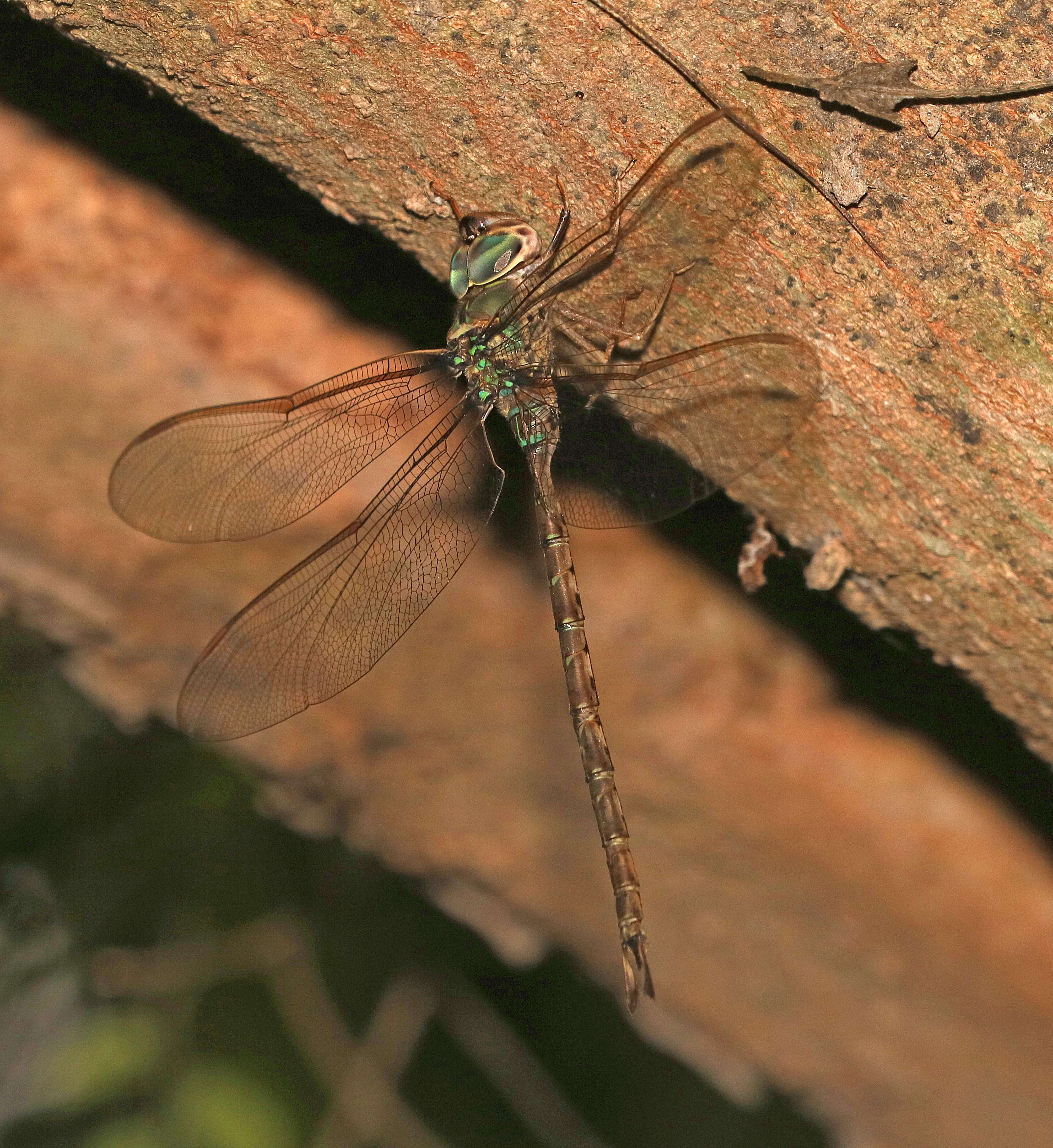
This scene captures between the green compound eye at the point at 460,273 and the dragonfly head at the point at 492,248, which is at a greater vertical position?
the dragonfly head at the point at 492,248

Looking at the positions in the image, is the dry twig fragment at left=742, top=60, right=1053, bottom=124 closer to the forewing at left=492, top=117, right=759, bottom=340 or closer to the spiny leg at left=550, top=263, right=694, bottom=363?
the forewing at left=492, top=117, right=759, bottom=340

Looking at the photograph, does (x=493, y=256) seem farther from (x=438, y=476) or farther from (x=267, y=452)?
(x=267, y=452)

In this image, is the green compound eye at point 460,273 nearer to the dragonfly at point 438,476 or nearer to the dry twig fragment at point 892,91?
the dragonfly at point 438,476

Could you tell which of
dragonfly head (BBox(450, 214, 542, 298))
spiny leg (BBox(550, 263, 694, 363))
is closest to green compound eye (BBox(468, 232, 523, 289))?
dragonfly head (BBox(450, 214, 542, 298))

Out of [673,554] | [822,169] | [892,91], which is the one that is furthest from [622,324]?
[673,554]

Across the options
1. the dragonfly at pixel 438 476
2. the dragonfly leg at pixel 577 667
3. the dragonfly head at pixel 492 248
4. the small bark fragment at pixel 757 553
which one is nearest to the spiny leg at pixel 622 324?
the dragonfly at pixel 438 476

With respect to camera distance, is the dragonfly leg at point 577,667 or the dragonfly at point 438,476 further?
the dragonfly leg at point 577,667
